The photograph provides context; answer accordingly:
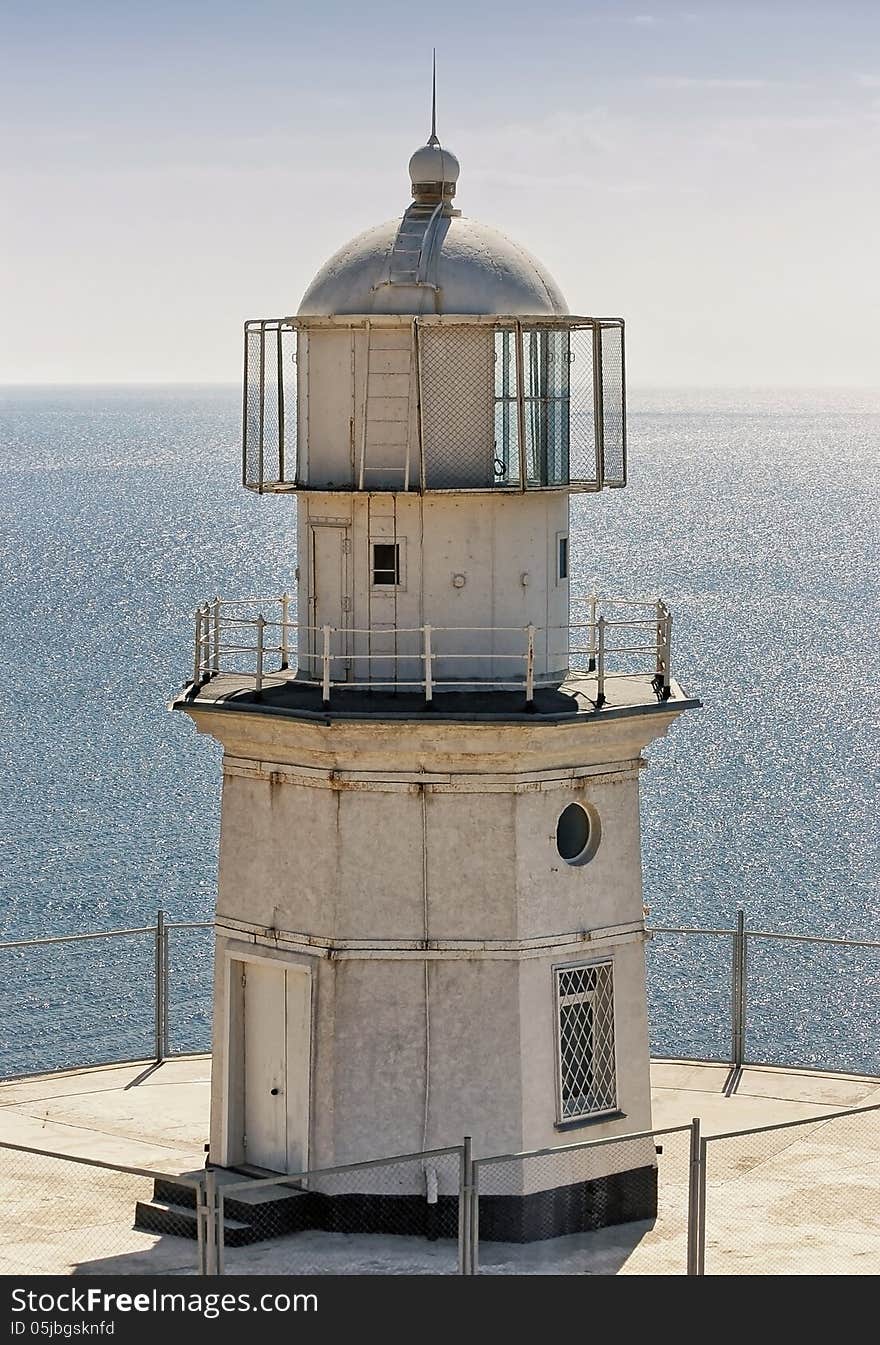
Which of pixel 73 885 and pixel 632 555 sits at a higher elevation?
pixel 632 555

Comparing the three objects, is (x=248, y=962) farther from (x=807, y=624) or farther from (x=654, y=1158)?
(x=807, y=624)

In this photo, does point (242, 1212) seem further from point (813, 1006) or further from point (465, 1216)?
point (813, 1006)

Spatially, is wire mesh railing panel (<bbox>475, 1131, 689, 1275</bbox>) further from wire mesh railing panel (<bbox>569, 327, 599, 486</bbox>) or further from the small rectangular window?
wire mesh railing panel (<bbox>569, 327, 599, 486</bbox>)

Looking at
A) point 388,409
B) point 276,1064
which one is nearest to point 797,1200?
point 276,1064

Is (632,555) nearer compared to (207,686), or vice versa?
(207,686)

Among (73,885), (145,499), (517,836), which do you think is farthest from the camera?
(145,499)
